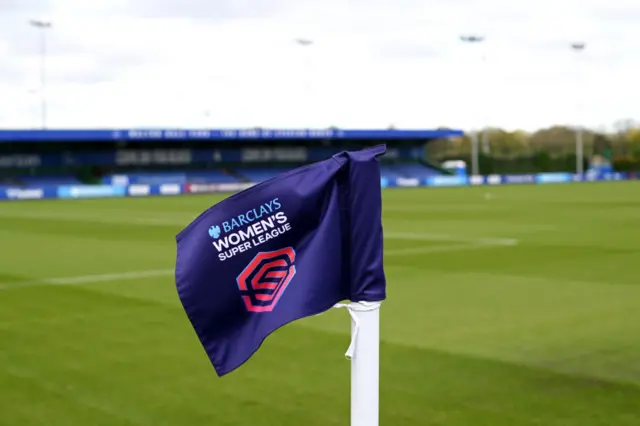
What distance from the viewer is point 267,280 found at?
342 cm

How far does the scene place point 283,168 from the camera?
83438mm

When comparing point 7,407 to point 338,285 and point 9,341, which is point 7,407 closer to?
point 9,341

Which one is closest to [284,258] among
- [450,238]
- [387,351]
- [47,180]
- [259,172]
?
[387,351]

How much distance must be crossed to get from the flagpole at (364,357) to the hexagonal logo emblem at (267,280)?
0.90ft

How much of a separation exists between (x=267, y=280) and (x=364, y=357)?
47 centimetres

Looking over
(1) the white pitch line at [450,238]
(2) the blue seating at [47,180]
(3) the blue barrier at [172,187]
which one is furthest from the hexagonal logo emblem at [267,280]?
(2) the blue seating at [47,180]

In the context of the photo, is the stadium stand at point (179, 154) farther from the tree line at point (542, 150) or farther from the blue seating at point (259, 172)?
the tree line at point (542, 150)

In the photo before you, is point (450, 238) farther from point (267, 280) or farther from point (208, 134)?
point (208, 134)

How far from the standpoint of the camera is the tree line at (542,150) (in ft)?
304

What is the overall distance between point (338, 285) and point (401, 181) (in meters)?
69.8

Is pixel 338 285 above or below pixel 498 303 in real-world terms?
above

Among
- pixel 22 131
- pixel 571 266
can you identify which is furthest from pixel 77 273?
pixel 22 131

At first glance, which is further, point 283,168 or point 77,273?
point 283,168

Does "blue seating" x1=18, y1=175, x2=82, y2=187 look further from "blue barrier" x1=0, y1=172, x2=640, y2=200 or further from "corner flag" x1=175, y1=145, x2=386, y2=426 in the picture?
"corner flag" x1=175, y1=145, x2=386, y2=426
